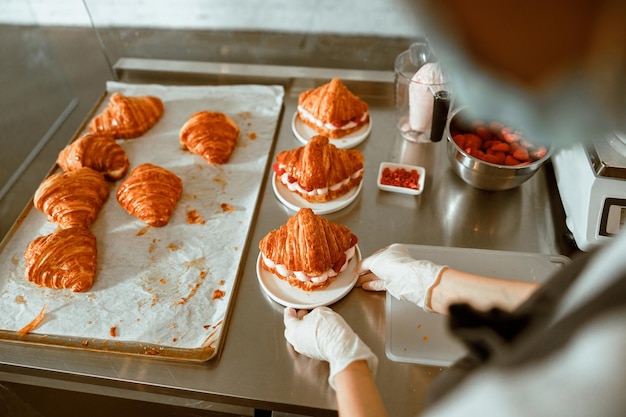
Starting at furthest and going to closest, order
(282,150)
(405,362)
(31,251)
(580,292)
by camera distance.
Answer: (282,150) → (31,251) → (405,362) → (580,292)

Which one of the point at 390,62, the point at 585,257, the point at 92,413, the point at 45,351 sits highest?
the point at 585,257

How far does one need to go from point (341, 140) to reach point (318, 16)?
62cm

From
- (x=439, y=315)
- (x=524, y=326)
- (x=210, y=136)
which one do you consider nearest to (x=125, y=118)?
(x=210, y=136)

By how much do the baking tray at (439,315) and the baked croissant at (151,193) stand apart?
838 mm

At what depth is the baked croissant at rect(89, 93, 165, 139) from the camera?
1969 millimetres

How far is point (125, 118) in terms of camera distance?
1.96 m

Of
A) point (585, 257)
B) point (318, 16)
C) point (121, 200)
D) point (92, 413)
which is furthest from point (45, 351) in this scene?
point (318, 16)

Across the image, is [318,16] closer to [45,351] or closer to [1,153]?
[1,153]

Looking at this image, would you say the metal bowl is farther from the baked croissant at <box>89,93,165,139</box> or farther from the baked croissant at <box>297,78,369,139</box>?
the baked croissant at <box>89,93,165,139</box>

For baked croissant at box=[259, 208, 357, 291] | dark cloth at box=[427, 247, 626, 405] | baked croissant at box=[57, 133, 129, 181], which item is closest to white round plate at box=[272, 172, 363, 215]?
baked croissant at box=[259, 208, 357, 291]

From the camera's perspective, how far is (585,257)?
494 millimetres

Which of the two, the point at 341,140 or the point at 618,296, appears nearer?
the point at 618,296

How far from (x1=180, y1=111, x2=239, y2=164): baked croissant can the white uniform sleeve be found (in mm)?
1528

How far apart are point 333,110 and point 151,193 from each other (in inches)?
30.2
